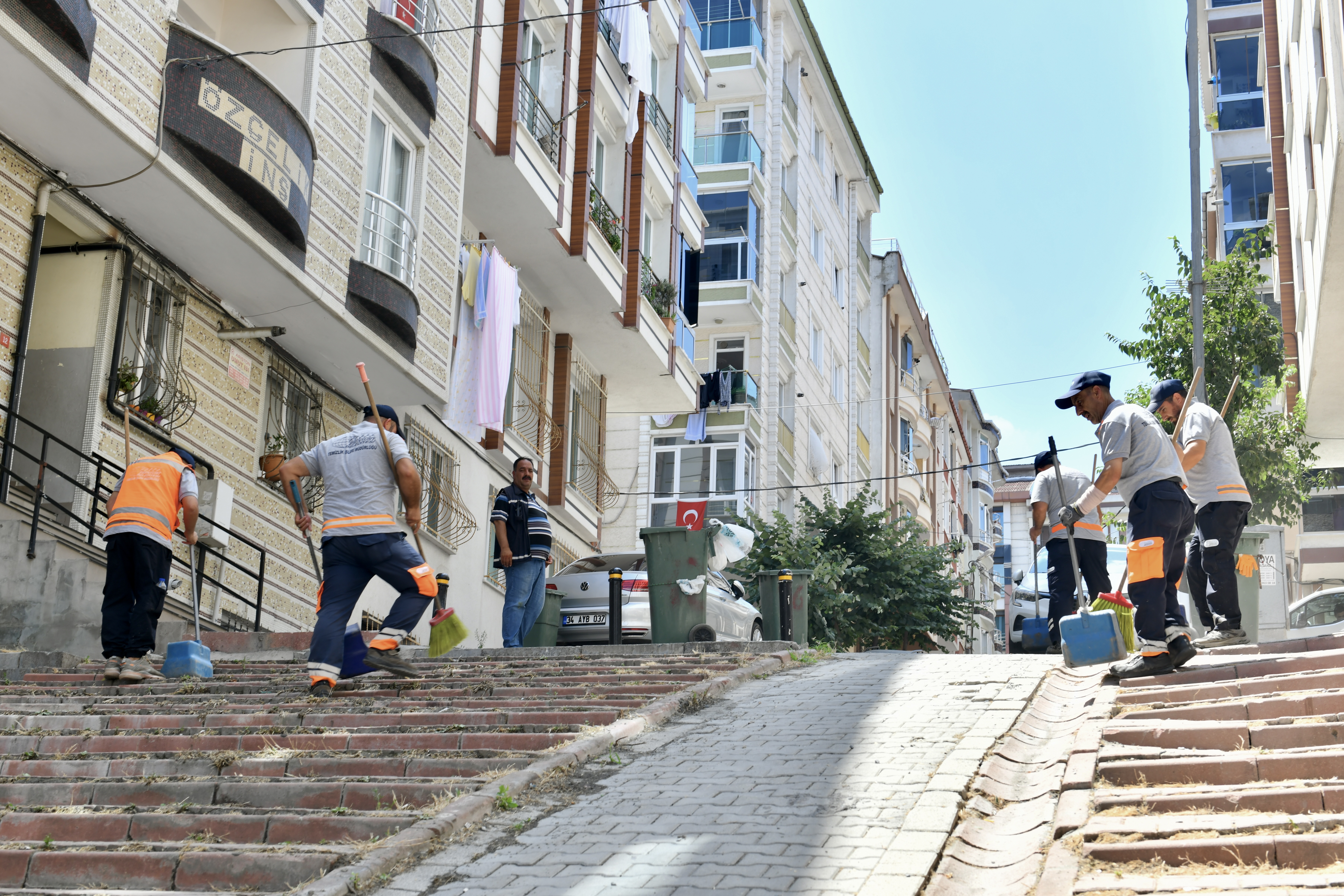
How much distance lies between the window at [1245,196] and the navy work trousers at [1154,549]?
37.7 metres

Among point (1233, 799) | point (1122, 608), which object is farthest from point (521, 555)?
point (1233, 799)

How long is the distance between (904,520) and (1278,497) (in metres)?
6.33

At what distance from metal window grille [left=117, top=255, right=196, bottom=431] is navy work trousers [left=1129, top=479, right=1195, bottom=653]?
9480 mm

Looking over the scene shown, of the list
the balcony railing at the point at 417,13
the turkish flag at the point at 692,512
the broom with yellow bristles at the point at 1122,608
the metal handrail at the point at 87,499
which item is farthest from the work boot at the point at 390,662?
the turkish flag at the point at 692,512

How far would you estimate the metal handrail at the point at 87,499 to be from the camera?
11.8m

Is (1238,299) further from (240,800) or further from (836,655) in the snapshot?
(240,800)

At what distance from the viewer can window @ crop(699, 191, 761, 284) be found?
35875 millimetres

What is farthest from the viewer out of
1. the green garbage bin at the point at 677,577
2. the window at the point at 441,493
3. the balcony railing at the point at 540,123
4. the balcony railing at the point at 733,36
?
the balcony railing at the point at 733,36

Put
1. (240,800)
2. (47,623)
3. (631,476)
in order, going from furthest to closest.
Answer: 1. (631,476)
2. (47,623)
3. (240,800)

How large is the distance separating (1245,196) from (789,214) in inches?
592

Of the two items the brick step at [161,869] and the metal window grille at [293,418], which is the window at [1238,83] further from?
the brick step at [161,869]

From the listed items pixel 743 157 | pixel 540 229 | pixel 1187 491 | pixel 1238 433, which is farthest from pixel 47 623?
pixel 743 157

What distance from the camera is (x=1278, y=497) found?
79.7 ft

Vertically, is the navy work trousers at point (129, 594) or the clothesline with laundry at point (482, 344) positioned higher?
the clothesline with laundry at point (482, 344)
